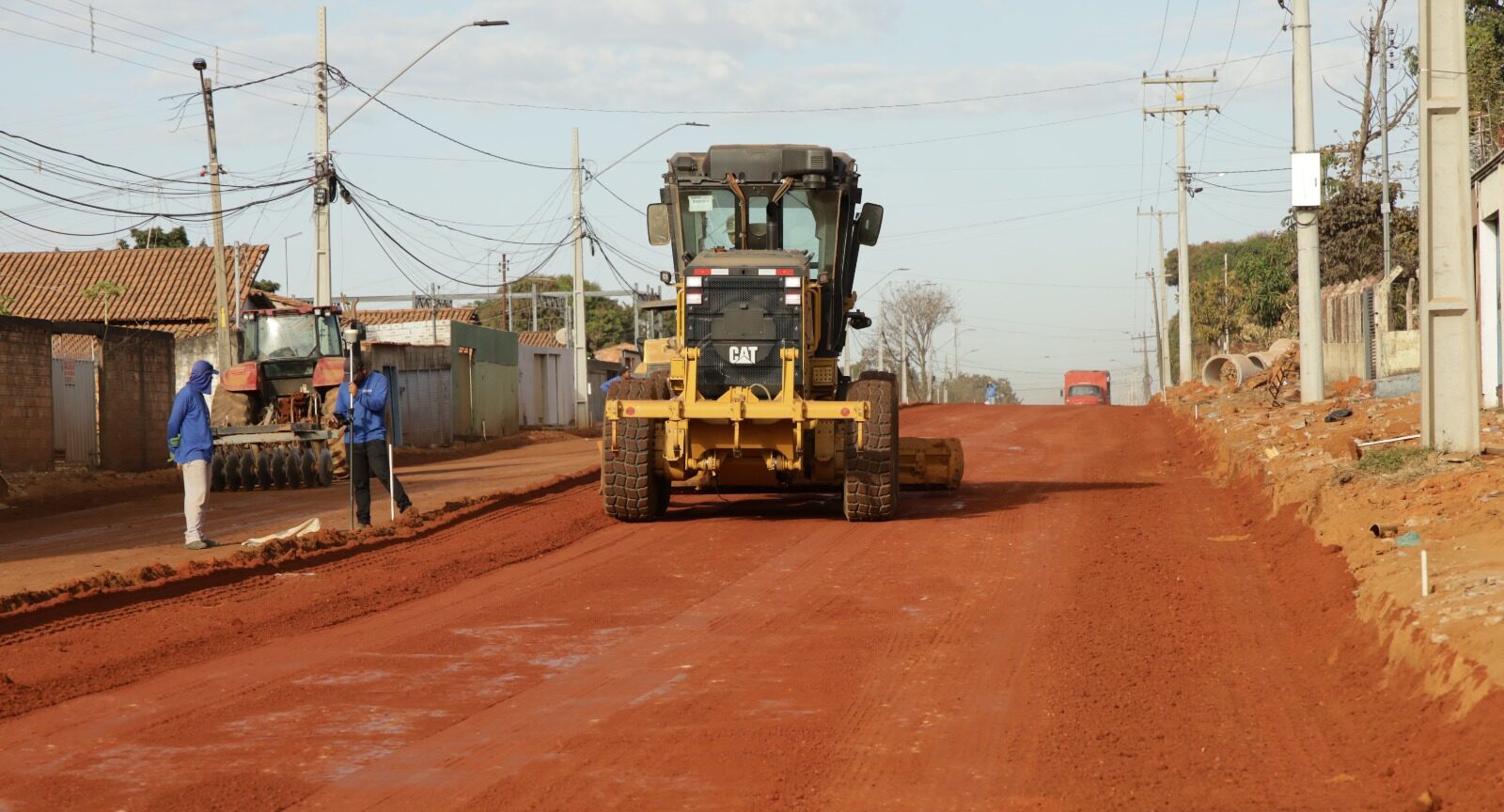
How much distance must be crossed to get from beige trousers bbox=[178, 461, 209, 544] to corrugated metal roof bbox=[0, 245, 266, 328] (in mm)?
30994

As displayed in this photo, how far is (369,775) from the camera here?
6.46 metres

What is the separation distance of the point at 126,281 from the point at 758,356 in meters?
39.5

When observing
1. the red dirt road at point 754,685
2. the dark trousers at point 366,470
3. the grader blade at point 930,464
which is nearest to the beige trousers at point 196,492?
the dark trousers at point 366,470

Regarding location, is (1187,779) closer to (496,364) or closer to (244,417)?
(244,417)

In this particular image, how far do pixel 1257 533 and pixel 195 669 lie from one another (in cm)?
947

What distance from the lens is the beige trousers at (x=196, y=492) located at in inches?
583

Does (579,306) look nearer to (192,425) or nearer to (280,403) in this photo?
(280,403)

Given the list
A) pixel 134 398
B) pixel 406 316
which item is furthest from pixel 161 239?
pixel 134 398

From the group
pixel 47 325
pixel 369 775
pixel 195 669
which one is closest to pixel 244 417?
pixel 47 325

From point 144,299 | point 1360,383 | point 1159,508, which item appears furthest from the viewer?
point 144,299

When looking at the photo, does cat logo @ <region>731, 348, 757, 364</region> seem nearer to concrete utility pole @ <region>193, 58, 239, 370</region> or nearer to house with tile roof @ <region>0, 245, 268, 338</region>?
concrete utility pole @ <region>193, 58, 239, 370</region>

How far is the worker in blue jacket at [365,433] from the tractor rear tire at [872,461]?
16.1ft

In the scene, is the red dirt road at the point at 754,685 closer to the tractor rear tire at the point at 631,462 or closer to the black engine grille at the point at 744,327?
the tractor rear tire at the point at 631,462

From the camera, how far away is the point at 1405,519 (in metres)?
11.4
